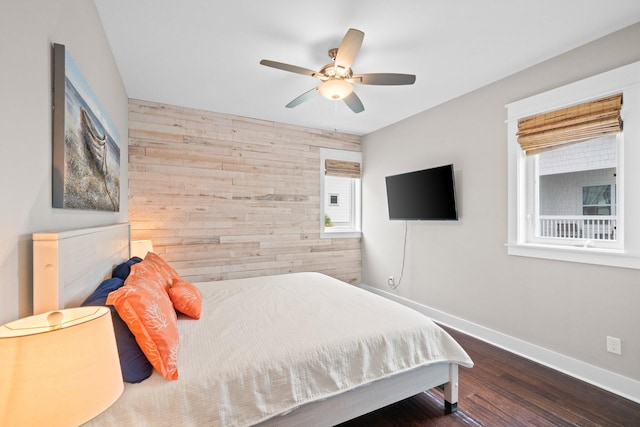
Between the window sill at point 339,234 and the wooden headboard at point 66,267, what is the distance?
304 centimetres

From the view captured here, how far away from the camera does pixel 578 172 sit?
2.43m

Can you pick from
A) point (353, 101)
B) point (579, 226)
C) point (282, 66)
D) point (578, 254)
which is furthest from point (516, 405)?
point (282, 66)

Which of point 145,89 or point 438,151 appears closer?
point 145,89

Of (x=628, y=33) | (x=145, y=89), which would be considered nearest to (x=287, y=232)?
(x=145, y=89)

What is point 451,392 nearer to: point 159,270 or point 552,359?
point 552,359

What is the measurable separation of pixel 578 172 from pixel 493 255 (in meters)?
0.99

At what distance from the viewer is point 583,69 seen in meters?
2.28

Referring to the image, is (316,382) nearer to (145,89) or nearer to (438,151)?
(438,151)

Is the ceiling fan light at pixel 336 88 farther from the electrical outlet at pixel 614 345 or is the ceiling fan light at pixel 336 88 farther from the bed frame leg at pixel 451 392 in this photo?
the electrical outlet at pixel 614 345

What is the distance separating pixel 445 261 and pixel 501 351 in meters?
1.01

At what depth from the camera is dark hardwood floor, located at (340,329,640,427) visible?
1.83 m

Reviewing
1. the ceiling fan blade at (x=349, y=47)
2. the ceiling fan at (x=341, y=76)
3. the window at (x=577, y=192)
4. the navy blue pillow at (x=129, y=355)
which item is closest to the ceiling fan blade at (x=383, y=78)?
the ceiling fan at (x=341, y=76)

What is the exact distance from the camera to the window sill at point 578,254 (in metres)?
2.06

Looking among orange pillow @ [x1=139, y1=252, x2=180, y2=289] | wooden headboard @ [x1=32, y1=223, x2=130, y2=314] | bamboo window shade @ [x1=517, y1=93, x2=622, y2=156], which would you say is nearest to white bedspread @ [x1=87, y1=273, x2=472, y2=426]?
orange pillow @ [x1=139, y1=252, x2=180, y2=289]
